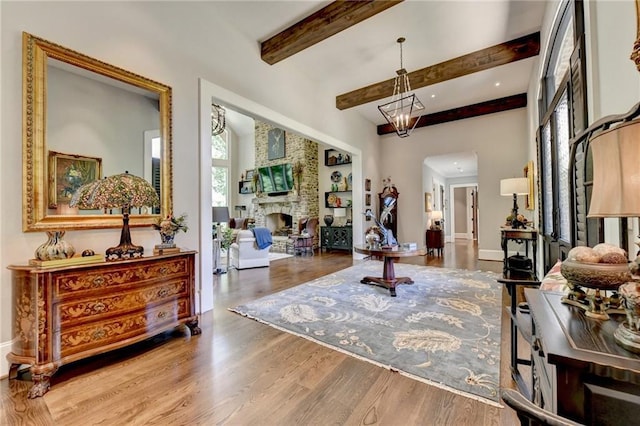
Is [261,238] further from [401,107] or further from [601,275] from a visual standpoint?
[601,275]

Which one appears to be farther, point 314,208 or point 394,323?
point 314,208

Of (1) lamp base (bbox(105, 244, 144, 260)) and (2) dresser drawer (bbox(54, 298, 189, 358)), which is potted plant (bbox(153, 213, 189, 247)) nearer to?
(1) lamp base (bbox(105, 244, 144, 260))

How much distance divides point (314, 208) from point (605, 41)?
24.9 feet

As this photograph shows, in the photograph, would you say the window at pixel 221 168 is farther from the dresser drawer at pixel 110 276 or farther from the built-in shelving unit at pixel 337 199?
the dresser drawer at pixel 110 276

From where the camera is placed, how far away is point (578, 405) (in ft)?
2.13

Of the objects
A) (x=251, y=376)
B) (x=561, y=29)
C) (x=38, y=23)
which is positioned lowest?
(x=251, y=376)

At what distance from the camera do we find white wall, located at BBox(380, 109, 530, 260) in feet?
20.6

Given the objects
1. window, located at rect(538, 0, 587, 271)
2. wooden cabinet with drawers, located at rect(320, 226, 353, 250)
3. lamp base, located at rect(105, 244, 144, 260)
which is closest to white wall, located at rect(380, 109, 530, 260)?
wooden cabinet with drawers, located at rect(320, 226, 353, 250)

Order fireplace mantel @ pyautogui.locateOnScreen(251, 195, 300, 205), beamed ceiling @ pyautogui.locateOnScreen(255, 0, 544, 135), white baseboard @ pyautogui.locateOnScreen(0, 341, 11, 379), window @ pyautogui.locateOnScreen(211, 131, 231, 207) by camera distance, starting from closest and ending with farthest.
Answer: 1. white baseboard @ pyautogui.locateOnScreen(0, 341, 11, 379)
2. beamed ceiling @ pyautogui.locateOnScreen(255, 0, 544, 135)
3. fireplace mantel @ pyautogui.locateOnScreen(251, 195, 300, 205)
4. window @ pyautogui.locateOnScreen(211, 131, 231, 207)

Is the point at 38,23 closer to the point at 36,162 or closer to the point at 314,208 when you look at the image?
the point at 36,162

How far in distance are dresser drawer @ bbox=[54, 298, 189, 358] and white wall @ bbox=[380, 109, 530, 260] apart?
254 inches

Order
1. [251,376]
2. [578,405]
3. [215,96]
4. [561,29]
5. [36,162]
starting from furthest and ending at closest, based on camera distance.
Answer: [215,96], [561,29], [36,162], [251,376], [578,405]

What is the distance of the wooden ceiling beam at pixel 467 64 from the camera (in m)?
4.16

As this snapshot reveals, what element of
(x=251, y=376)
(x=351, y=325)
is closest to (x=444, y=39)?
(x=351, y=325)
